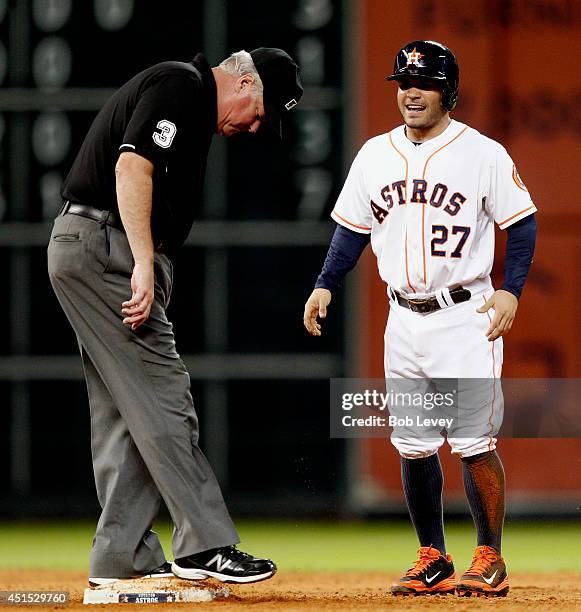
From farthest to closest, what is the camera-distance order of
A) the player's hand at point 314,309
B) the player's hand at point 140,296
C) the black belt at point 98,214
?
1. the player's hand at point 314,309
2. the black belt at point 98,214
3. the player's hand at point 140,296

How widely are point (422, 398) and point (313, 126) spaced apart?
4.05 meters

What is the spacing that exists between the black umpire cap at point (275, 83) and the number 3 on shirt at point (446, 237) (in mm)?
→ 605

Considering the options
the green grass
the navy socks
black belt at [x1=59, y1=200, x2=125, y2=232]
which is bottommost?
the green grass

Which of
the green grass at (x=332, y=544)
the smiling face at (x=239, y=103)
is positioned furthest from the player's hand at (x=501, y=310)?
the green grass at (x=332, y=544)

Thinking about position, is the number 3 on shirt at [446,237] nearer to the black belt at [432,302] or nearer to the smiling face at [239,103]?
the black belt at [432,302]

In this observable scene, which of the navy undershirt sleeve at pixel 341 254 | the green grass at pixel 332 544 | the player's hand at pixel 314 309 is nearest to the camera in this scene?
the player's hand at pixel 314 309

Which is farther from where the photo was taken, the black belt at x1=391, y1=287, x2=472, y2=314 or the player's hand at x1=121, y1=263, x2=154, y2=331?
the black belt at x1=391, y1=287, x2=472, y2=314

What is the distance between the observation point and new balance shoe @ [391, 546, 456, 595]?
448cm

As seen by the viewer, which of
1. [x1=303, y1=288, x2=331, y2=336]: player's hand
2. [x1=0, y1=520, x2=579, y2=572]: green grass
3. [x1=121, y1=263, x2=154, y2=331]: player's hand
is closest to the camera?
[x1=121, y1=263, x2=154, y2=331]: player's hand

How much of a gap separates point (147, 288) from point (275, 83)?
80 centimetres

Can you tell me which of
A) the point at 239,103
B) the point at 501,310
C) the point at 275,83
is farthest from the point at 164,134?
the point at 501,310

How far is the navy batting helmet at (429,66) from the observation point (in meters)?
4.49

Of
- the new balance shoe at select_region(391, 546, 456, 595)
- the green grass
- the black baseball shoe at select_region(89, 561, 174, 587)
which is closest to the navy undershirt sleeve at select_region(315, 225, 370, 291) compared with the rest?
the new balance shoe at select_region(391, 546, 456, 595)

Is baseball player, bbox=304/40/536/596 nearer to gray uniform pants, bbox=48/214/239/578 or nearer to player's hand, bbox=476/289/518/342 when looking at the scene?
player's hand, bbox=476/289/518/342
